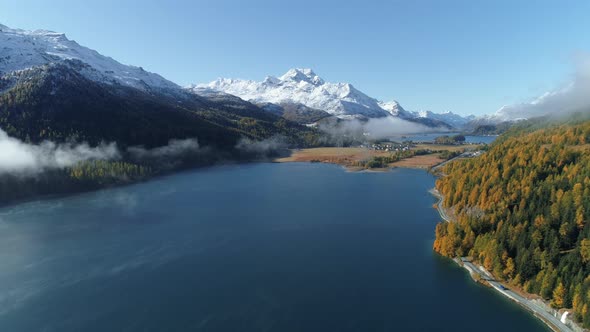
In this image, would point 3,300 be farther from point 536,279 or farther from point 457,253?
point 536,279

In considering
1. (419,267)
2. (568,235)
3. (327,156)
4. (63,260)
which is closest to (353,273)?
(419,267)

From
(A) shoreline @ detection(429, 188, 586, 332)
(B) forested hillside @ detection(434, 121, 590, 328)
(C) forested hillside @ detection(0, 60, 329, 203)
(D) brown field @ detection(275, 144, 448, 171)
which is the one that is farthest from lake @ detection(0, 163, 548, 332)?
(D) brown field @ detection(275, 144, 448, 171)

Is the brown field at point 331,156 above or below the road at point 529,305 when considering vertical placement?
above

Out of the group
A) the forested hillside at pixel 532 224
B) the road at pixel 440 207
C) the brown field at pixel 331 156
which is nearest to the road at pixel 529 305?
the forested hillside at pixel 532 224

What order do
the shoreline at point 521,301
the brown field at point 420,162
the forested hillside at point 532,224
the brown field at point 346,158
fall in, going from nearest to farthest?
the shoreline at point 521,301 < the forested hillside at point 532,224 < the brown field at point 420,162 < the brown field at point 346,158

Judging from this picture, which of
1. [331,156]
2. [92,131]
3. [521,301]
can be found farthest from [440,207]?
[92,131]

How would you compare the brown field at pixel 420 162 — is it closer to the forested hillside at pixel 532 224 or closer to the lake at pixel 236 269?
the lake at pixel 236 269

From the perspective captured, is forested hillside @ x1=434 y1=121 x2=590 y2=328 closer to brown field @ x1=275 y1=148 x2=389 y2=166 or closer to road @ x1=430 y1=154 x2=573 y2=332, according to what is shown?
road @ x1=430 y1=154 x2=573 y2=332
